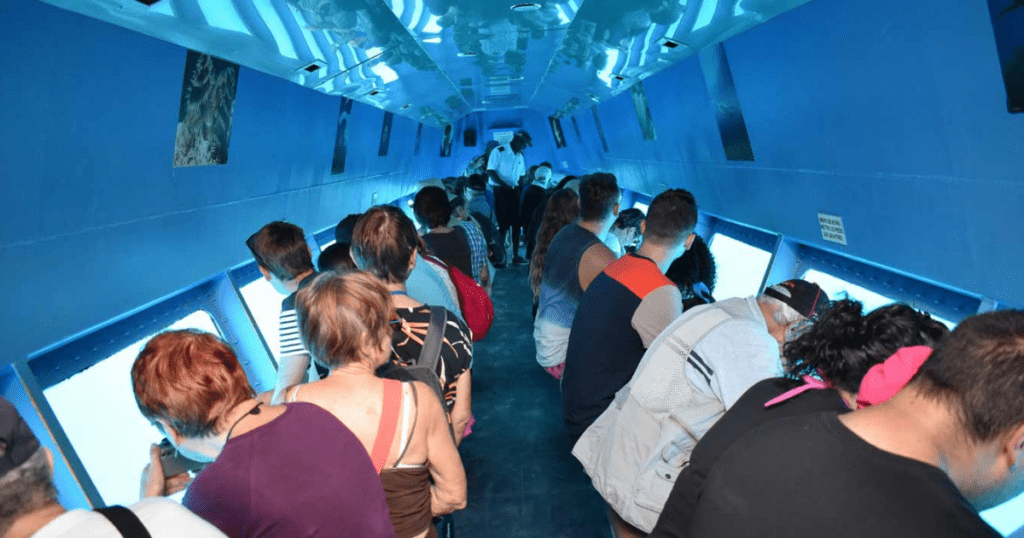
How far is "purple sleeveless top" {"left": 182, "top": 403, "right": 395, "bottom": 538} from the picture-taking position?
5.17 feet

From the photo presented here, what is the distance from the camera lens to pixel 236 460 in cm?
158

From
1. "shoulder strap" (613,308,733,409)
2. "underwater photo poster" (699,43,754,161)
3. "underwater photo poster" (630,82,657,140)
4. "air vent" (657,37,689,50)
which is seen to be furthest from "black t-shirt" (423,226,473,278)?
"underwater photo poster" (630,82,657,140)

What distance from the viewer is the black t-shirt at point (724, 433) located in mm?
1602

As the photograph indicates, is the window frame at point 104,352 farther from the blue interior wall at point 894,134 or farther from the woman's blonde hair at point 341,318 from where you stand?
the blue interior wall at point 894,134

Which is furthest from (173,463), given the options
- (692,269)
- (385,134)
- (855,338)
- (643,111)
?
(385,134)

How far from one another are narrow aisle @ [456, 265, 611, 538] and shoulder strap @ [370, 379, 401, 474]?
214cm

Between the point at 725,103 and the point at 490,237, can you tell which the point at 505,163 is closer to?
the point at 490,237

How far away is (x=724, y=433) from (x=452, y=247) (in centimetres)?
298

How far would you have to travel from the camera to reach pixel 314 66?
440 centimetres

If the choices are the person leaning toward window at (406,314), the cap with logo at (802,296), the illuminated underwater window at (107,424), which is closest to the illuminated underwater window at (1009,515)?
the cap with logo at (802,296)

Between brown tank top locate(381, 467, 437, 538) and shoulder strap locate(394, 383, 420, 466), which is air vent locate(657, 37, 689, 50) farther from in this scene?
brown tank top locate(381, 467, 437, 538)

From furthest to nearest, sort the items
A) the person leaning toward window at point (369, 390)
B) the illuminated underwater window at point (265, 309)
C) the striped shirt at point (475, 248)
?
the illuminated underwater window at point (265, 309) → the striped shirt at point (475, 248) → the person leaning toward window at point (369, 390)

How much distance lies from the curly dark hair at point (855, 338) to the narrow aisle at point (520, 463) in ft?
7.57

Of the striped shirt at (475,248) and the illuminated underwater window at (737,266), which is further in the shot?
the illuminated underwater window at (737,266)
